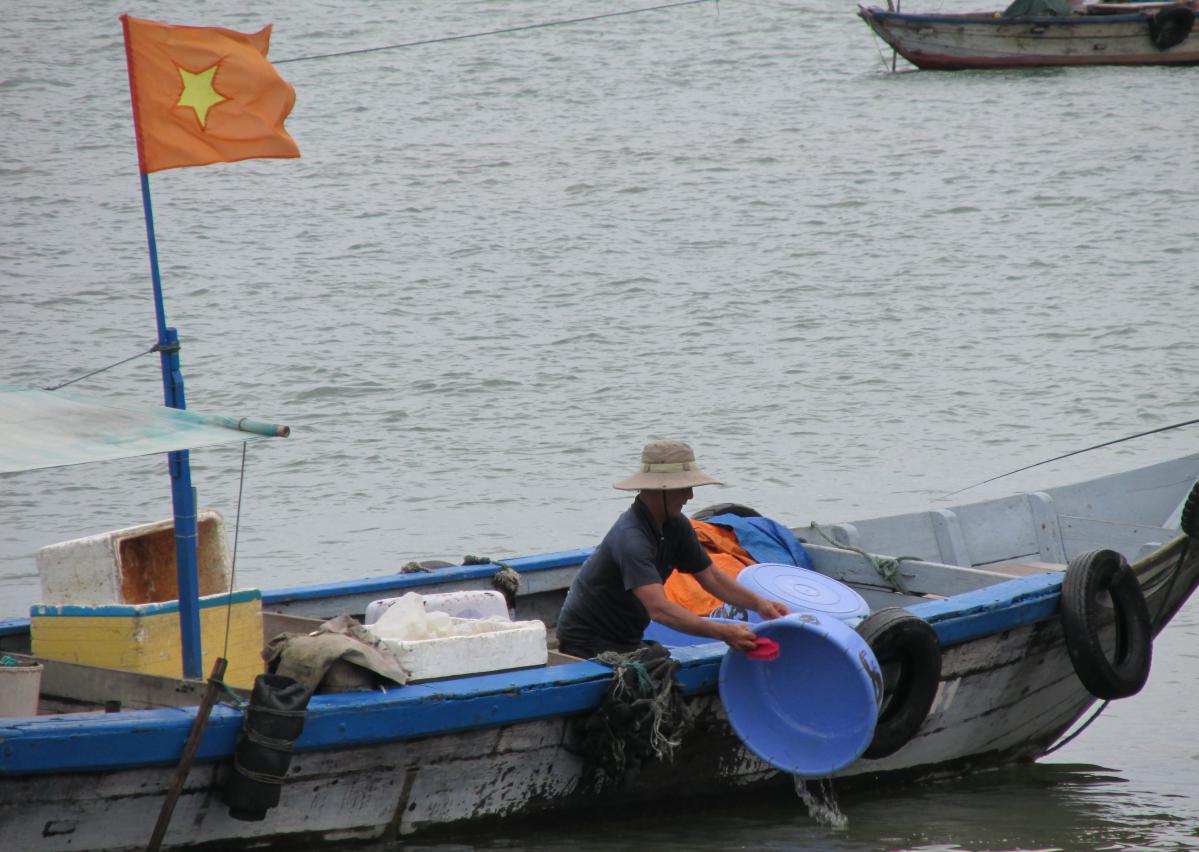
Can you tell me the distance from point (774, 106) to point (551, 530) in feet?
61.8

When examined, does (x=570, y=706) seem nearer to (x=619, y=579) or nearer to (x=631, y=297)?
(x=619, y=579)

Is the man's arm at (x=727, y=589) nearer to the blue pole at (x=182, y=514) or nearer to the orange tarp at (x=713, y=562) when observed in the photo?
the orange tarp at (x=713, y=562)

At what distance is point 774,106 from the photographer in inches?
1141

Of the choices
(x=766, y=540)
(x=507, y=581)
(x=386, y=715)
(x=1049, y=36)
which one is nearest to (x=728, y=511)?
(x=766, y=540)

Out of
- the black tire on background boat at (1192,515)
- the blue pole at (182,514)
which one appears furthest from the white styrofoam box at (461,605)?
the black tire on background boat at (1192,515)

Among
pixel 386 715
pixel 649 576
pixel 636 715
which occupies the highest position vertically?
pixel 649 576

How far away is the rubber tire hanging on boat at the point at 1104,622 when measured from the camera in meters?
6.89

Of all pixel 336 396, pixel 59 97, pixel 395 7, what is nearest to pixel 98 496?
pixel 336 396

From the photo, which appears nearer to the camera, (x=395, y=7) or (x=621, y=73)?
(x=621, y=73)

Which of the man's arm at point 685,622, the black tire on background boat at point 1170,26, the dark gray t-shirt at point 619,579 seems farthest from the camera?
the black tire on background boat at point 1170,26

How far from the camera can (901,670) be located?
659 cm

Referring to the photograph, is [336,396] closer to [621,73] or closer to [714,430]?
[714,430]

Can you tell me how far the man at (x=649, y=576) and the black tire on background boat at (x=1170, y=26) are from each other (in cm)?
2651

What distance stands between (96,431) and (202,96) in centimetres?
136
